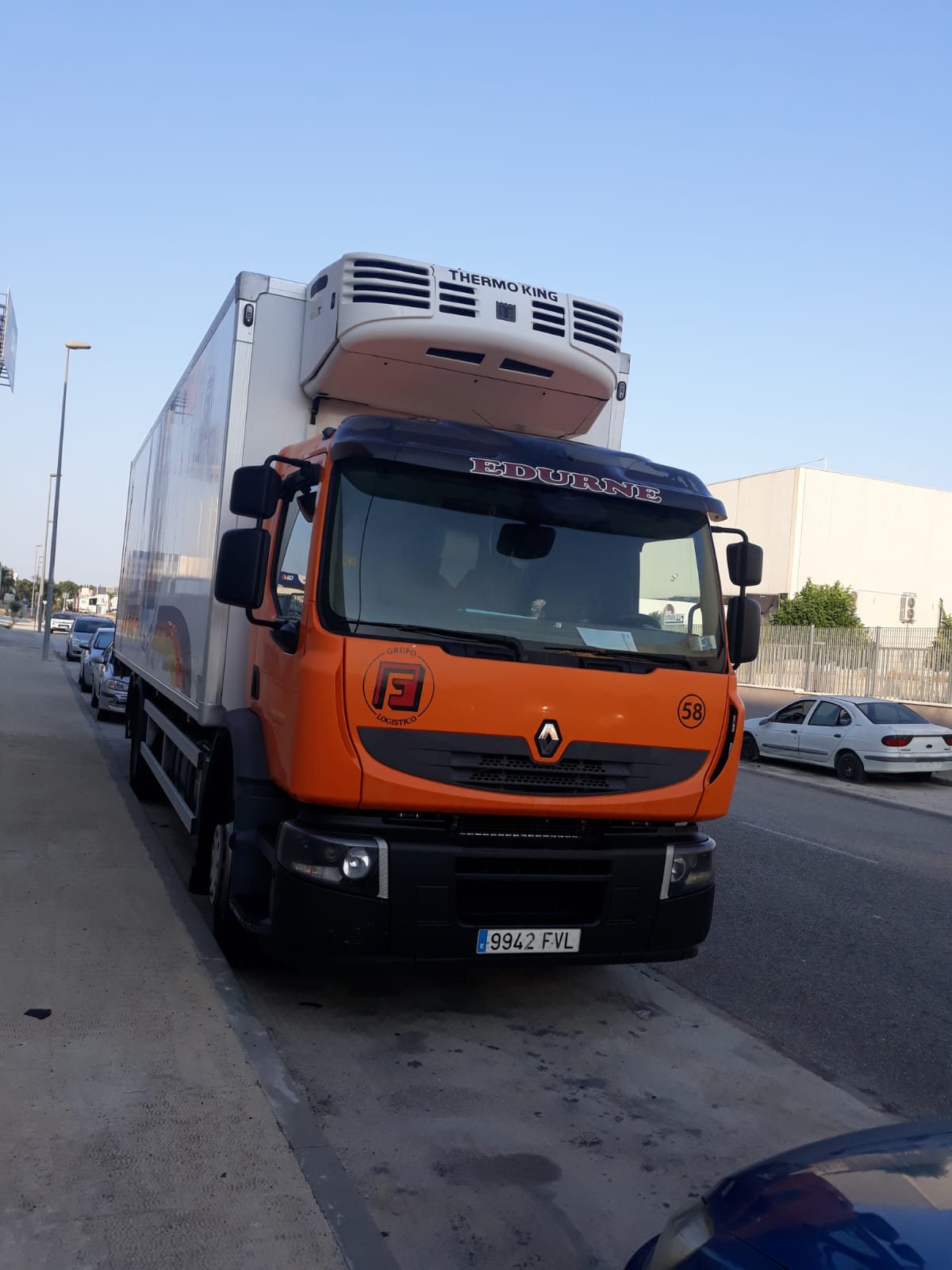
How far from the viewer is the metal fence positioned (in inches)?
1010

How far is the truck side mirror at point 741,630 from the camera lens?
586cm

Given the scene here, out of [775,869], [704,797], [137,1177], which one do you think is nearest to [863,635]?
[775,869]

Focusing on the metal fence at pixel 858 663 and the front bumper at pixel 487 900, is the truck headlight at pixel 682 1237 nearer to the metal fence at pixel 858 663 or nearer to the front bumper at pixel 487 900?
the front bumper at pixel 487 900

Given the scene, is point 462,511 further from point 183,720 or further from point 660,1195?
point 183,720

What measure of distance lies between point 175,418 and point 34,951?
16.5 ft

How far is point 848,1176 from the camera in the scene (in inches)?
96.3

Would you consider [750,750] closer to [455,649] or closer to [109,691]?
[109,691]

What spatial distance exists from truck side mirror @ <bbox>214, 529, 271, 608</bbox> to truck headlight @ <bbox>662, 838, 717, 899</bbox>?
88.8 inches

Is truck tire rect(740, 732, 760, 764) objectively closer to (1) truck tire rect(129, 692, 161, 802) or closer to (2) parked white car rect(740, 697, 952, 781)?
(2) parked white car rect(740, 697, 952, 781)

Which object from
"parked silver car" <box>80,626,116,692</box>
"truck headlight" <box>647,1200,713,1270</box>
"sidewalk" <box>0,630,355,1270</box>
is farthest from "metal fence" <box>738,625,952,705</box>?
"truck headlight" <box>647,1200,713,1270</box>

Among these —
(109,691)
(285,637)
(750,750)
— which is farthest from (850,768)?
(285,637)

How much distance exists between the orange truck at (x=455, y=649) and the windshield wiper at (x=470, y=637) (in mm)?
11

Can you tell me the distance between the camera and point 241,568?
5289mm

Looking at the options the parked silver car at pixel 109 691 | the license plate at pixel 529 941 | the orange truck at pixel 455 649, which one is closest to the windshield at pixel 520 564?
the orange truck at pixel 455 649
